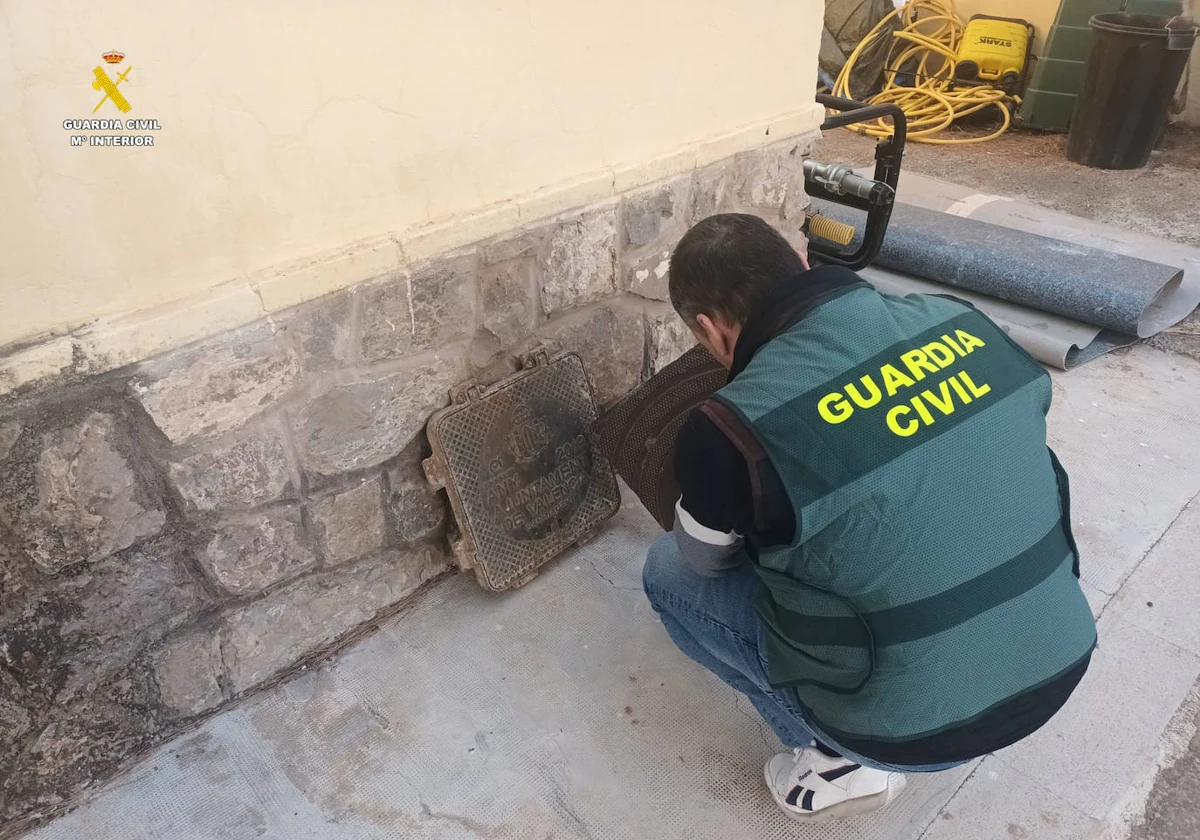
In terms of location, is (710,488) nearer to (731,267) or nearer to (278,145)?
(731,267)

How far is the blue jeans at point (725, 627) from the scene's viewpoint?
1.44 meters

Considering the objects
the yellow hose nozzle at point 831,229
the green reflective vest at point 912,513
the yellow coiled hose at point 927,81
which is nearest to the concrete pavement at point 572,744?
the green reflective vest at point 912,513

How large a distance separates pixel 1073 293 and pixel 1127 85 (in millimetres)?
2573

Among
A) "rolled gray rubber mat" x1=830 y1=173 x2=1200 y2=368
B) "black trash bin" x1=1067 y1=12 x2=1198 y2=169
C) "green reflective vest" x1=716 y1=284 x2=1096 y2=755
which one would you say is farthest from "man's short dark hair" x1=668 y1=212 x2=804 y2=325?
"black trash bin" x1=1067 y1=12 x2=1198 y2=169

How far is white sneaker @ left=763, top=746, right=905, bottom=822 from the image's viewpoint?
1.48 metres

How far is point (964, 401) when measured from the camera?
3.72 ft

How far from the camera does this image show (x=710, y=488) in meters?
1.19

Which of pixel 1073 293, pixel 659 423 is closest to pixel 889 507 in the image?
pixel 659 423

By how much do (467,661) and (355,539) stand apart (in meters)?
0.37

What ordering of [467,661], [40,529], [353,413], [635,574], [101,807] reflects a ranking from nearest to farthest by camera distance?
1. [40,529]
2. [101,807]
3. [353,413]
4. [467,661]
5. [635,574]

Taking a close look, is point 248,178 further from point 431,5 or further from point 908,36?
point 908,36

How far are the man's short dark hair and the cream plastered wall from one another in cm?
59

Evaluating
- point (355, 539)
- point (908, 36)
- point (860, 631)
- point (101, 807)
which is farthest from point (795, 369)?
point (908, 36)

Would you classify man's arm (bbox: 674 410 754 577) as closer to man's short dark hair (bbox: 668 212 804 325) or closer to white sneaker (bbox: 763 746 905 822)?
man's short dark hair (bbox: 668 212 804 325)
